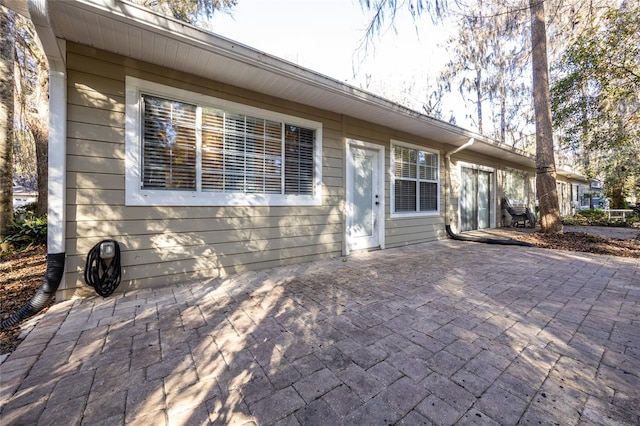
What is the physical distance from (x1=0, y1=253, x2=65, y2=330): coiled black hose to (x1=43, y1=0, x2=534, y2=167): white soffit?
82.0 inches

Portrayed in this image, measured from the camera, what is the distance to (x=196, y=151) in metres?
3.18

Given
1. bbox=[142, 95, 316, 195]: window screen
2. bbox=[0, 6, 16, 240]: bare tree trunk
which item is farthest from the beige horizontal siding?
bbox=[0, 6, 16, 240]: bare tree trunk

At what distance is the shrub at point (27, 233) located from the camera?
15.1 feet

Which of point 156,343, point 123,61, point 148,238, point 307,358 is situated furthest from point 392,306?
point 123,61

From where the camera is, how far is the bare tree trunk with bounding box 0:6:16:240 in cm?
386

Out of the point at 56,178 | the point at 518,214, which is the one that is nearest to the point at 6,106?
the point at 56,178

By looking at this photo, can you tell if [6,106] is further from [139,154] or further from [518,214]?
[518,214]

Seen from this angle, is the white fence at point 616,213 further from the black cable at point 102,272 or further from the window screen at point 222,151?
the black cable at point 102,272

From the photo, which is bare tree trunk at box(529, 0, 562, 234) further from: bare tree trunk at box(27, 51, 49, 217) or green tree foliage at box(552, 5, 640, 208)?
bare tree trunk at box(27, 51, 49, 217)

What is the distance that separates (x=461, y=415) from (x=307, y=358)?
840 mm

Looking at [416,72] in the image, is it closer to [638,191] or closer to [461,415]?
[638,191]

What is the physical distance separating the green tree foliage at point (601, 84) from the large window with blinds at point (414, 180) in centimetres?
352

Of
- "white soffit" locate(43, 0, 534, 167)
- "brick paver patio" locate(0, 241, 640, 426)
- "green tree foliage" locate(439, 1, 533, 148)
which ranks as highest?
"green tree foliage" locate(439, 1, 533, 148)

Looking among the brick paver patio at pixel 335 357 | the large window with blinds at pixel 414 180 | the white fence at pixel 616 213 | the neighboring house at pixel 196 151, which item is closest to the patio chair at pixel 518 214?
the large window with blinds at pixel 414 180
